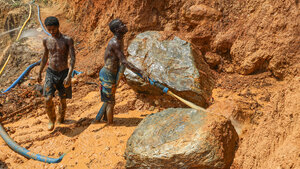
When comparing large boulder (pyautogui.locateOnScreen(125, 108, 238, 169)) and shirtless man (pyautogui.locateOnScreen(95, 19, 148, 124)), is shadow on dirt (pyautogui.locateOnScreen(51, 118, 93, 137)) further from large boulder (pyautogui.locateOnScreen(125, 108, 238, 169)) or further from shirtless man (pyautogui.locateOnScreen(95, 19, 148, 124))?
large boulder (pyautogui.locateOnScreen(125, 108, 238, 169))

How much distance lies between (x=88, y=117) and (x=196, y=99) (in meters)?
2.11

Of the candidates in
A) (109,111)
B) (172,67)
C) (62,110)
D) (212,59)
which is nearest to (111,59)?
(109,111)

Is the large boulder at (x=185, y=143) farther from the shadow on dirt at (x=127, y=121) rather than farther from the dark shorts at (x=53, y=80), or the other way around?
the dark shorts at (x=53, y=80)

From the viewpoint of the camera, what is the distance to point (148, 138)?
3250 mm

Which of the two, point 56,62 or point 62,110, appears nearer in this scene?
point 56,62

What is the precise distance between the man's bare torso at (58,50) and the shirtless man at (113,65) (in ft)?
2.38

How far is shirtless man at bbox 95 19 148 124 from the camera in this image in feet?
12.8

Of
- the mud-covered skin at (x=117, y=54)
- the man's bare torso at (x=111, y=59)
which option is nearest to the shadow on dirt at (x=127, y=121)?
the mud-covered skin at (x=117, y=54)

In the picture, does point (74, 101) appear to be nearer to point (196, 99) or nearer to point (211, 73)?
point (196, 99)

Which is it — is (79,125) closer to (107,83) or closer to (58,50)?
(107,83)

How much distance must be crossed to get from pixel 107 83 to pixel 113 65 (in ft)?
1.02

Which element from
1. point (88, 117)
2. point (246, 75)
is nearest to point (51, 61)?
Answer: point (88, 117)

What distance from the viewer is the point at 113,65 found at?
4082 millimetres

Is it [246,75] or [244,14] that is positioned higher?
[244,14]
